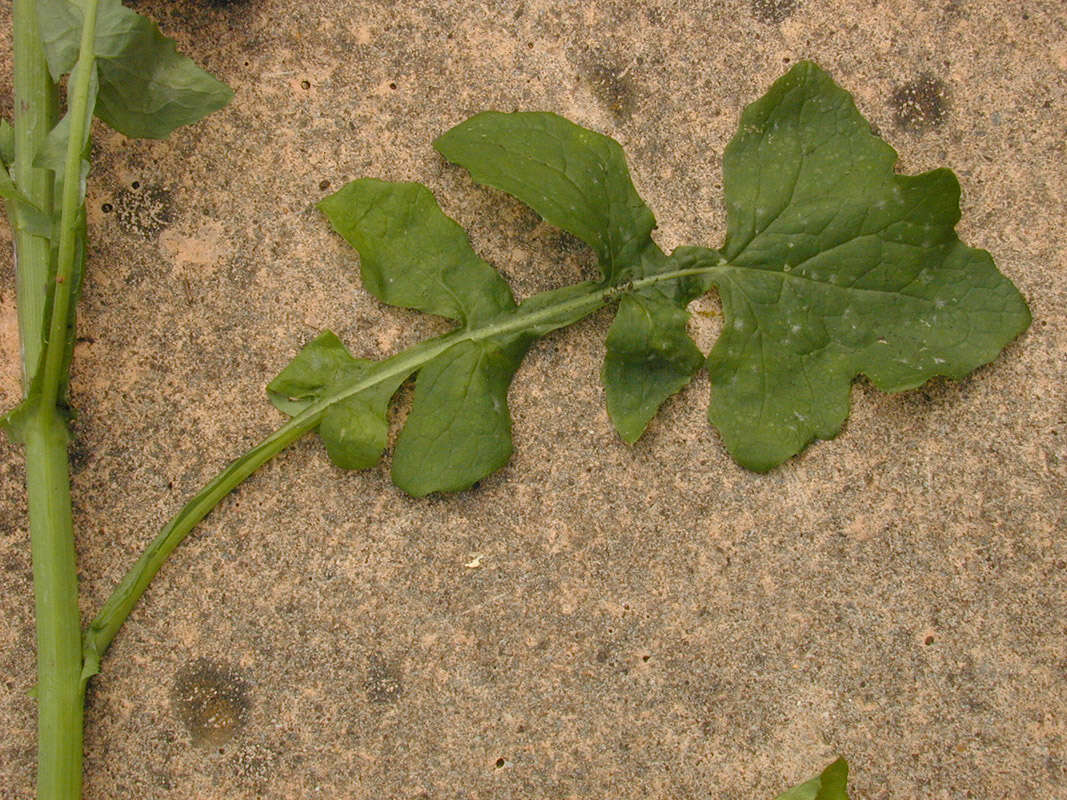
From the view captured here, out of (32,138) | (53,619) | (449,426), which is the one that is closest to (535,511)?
(449,426)

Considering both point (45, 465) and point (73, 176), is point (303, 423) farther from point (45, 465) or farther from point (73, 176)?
point (73, 176)

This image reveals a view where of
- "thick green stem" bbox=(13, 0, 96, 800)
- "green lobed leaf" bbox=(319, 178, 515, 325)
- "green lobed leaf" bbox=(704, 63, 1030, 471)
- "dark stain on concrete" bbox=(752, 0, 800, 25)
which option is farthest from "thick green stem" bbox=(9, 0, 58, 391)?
"dark stain on concrete" bbox=(752, 0, 800, 25)

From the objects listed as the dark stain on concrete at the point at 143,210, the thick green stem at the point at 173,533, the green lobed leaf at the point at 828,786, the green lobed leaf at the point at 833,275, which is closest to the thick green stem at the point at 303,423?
the thick green stem at the point at 173,533

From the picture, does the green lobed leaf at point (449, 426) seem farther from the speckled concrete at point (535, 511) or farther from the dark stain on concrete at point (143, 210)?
the dark stain on concrete at point (143, 210)

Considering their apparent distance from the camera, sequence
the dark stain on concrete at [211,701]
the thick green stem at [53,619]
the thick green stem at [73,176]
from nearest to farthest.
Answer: the thick green stem at [73,176] → the thick green stem at [53,619] → the dark stain on concrete at [211,701]

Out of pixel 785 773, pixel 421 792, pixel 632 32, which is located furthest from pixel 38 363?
pixel 785 773
